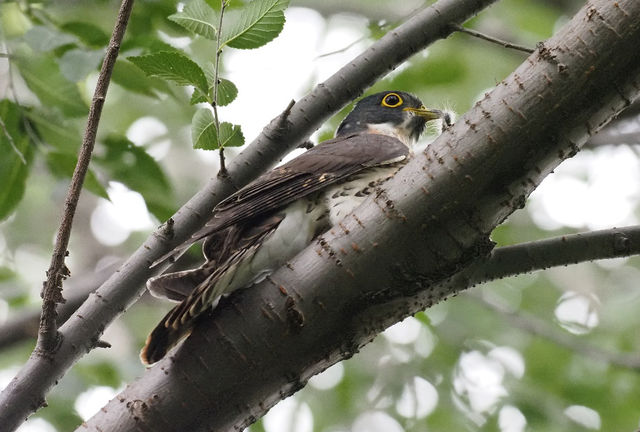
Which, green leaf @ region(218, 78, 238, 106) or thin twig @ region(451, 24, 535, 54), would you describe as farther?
thin twig @ region(451, 24, 535, 54)

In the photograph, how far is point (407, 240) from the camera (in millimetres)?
2371

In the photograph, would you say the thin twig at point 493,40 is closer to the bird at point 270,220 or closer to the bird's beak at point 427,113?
the bird at point 270,220

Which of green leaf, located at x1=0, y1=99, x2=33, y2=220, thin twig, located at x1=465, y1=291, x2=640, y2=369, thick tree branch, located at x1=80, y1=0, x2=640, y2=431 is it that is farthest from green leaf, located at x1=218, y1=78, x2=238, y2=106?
thin twig, located at x1=465, y1=291, x2=640, y2=369

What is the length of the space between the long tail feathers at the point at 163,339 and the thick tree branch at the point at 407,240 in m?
0.07

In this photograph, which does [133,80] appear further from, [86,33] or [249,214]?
[249,214]

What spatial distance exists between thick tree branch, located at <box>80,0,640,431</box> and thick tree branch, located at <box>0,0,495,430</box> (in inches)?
16.2

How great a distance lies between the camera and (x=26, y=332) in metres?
5.25

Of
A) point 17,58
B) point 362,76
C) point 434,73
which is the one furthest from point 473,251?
point 434,73

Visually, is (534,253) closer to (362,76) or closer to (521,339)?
(362,76)

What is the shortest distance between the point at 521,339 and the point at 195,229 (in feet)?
15.8

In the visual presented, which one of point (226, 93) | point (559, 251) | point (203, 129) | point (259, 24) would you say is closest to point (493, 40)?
point (559, 251)

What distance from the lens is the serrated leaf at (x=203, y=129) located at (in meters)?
2.74

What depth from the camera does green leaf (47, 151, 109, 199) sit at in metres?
3.26

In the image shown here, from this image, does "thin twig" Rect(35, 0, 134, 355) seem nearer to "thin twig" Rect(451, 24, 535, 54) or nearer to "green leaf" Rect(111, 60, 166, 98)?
"green leaf" Rect(111, 60, 166, 98)
